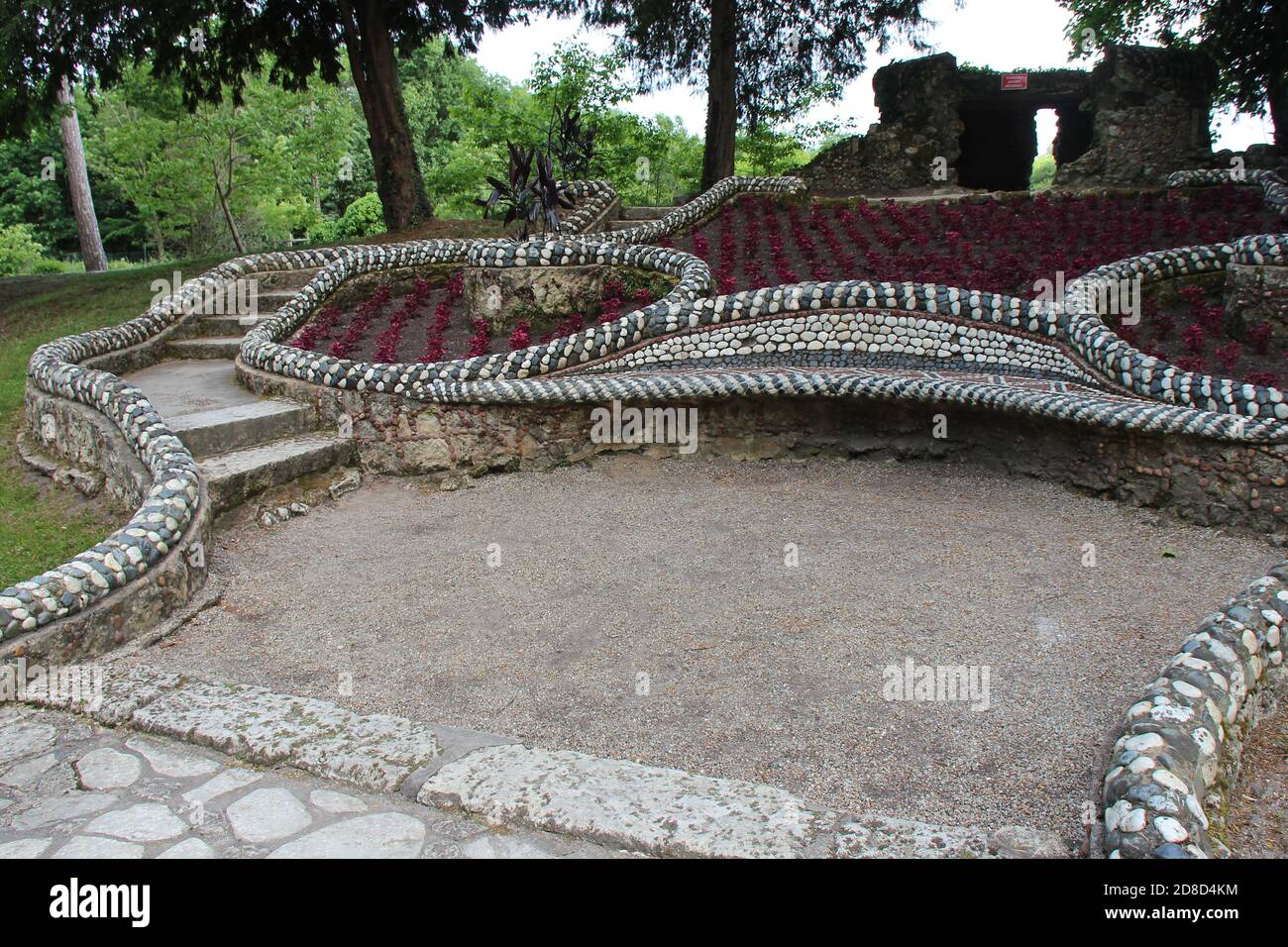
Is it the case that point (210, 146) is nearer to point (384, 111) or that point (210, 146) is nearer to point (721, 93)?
point (384, 111)

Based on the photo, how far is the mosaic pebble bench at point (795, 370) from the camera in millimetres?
3727

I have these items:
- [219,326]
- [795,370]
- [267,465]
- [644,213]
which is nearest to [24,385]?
[219,326]

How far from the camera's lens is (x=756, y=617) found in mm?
4324

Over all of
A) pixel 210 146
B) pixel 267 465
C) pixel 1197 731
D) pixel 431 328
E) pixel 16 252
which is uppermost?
pixel 210 146

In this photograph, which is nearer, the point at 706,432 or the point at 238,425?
the point at 238,425

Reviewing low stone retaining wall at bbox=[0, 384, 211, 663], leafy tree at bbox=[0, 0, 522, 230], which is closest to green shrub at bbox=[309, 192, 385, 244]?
leafy tree at bbox=[0, 0, 522, 230]

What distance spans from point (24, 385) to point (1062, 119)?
18552 millimetres

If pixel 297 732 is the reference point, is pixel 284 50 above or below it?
above

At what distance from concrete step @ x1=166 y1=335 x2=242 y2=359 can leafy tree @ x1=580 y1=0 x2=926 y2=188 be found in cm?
851

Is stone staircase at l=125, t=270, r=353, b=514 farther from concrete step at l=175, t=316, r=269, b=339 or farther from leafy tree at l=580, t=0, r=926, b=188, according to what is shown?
leafy tree at l=580, t=0, r=926, b=188

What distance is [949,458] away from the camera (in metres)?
6.50

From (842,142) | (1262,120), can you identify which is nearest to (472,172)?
(842,142)

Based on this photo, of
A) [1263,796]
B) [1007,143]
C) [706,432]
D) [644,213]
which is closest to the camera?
[1263,796]

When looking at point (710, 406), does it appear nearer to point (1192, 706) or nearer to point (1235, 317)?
point (1235, 317)
